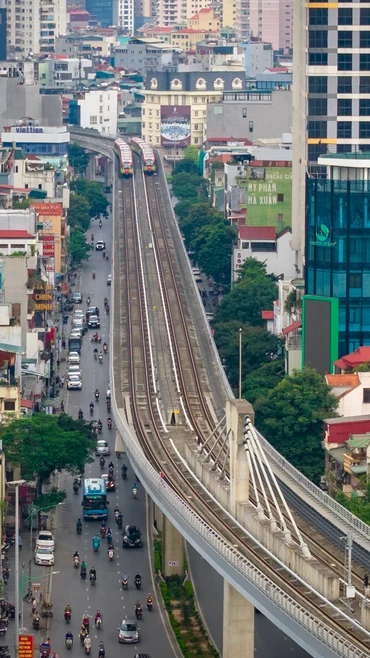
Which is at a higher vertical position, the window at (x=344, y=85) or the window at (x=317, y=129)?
the window at (x=344, y=85)

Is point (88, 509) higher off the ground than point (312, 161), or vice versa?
point (312, 161)

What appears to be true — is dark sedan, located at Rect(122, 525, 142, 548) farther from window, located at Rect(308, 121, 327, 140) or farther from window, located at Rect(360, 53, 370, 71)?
window, located at Rect(360, 53, 370, 71)

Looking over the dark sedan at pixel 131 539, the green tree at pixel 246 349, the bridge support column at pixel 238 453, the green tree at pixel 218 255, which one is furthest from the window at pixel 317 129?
the bridge support column at pixel 238 453

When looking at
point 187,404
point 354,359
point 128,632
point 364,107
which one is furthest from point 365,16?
point 128,632

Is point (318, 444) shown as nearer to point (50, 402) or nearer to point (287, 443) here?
point (287, 443)

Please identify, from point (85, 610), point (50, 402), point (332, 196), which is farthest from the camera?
point (50, 402)

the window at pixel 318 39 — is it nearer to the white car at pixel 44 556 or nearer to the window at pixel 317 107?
the window at pixel 317 107

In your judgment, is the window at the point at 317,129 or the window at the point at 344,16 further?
the window at the point at 317,129

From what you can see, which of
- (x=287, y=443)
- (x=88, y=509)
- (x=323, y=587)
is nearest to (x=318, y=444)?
(x=287, y=443)
